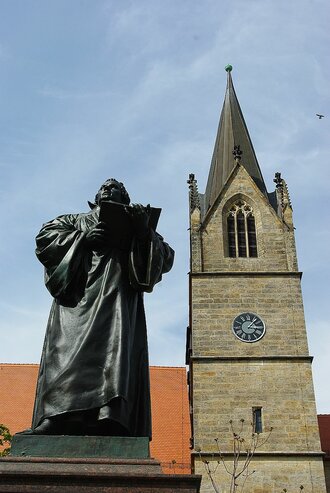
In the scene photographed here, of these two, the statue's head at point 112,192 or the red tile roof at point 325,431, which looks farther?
the red tile roof at point 325,431

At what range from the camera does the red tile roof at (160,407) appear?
90.5 feet

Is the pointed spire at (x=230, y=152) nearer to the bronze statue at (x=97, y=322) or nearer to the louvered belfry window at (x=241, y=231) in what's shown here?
Answer: the louvered belfry window at (x=241, y=231)

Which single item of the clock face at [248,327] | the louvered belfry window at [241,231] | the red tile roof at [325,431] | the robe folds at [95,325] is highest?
the louvered belfry window at [241,231]

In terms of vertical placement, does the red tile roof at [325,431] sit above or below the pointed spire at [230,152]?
below

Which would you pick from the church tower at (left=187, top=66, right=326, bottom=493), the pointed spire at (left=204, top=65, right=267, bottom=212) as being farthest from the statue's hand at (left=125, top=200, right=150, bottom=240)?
the pointed spire at (left=204, top=65, right=267, bottom=212)

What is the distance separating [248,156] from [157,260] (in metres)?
29.4

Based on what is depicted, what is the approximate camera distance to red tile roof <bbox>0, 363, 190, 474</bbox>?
90.5 feet

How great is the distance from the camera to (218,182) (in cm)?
3169

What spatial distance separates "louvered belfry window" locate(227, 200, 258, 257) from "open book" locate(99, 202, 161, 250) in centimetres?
2406

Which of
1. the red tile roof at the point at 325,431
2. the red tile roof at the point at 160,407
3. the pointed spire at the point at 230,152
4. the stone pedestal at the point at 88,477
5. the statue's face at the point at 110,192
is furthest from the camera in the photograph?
the pointed spire at the point at 230,152

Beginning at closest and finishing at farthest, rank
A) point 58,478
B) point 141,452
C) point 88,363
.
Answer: point 58,478 < point 141,452 < point 88,363

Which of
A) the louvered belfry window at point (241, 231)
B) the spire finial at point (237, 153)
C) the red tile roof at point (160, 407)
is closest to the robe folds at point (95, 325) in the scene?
the red tile roof at point (160, 407)

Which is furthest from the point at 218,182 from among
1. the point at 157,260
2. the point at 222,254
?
the point at 157,260

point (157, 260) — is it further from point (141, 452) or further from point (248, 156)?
point (248, 156)
